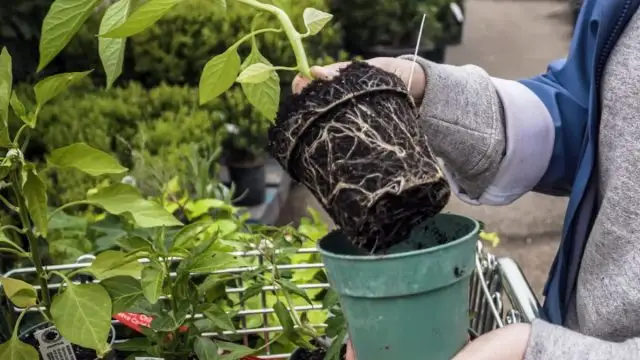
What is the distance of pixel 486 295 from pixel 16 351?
62cm

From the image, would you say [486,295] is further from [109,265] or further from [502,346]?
[109,265]

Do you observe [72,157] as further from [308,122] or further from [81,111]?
[81,111]

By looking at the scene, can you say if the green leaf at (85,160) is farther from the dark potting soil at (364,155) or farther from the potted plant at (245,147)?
the potted plant at (245,147)

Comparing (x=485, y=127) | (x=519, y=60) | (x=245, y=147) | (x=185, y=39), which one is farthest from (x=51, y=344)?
(x=519, y=60)

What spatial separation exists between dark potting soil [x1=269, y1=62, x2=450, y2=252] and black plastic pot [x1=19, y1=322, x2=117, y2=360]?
18.8 inches

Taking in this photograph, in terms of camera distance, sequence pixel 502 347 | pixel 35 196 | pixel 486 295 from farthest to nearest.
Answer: pixel 486 295 < pixel 35 196 < pixel 502 347

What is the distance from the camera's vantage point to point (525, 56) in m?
6.84

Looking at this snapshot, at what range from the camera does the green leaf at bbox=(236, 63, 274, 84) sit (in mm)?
764

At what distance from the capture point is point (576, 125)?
1.07m

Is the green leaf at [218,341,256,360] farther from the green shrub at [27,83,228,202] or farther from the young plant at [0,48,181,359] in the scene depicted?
the green shrub at [27,83,228,202]

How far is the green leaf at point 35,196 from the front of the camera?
892 millimetres

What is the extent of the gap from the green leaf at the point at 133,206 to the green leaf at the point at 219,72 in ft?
0.64

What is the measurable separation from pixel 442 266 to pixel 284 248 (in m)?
0.44

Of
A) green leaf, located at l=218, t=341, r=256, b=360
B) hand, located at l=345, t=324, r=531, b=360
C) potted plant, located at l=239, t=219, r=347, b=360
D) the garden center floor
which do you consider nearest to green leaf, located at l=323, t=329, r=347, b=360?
potted plant, located at l=239, t=219, r=347, b=360
